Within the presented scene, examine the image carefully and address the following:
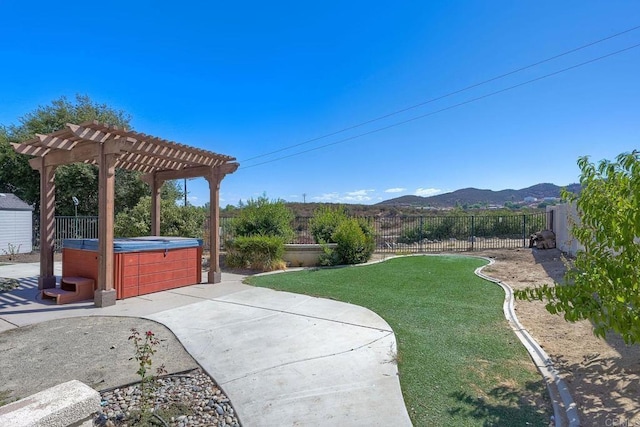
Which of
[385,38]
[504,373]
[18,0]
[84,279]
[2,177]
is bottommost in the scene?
[504,373]

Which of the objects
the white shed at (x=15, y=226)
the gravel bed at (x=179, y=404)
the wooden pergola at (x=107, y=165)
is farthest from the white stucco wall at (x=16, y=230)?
the gravel bed at (x=179, y=404)

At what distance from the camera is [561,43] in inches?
456

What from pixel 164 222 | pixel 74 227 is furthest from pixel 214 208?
pixel 74 227

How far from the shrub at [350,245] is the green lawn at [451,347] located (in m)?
2.25

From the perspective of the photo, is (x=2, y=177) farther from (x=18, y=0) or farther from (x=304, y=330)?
(x=304, y=330)

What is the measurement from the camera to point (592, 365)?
3.51 metres

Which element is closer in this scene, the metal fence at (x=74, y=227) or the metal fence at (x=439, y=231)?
the metal fence at (x=74, y=227)

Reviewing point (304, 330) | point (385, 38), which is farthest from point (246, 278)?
point (385, 38)

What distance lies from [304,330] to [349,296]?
2.00 m

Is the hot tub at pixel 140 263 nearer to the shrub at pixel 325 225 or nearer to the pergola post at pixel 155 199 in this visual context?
the pergola post at pixel 155 199

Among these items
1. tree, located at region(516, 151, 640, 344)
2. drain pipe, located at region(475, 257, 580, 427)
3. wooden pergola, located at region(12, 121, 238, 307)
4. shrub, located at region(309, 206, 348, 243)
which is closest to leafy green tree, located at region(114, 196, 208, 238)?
wooden pergola, located at region(12, 121, 238, 307)

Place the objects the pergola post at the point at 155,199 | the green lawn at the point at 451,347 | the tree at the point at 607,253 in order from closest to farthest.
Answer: the tree at the point at 607,253 < the green lawn at the point at 451,347 < the pergola post at the point at 155,199

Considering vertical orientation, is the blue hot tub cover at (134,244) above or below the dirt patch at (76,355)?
above

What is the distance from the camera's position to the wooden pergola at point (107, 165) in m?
5.84
